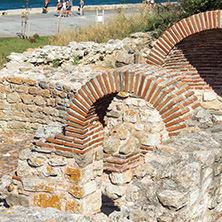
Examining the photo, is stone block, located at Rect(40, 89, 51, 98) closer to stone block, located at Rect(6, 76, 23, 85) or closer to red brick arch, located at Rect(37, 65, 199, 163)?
stone block, located at Rect(6, 76, 23, 85)

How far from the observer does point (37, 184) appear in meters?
5.05

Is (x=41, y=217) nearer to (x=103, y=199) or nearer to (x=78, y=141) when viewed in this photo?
(x=78, y=141)

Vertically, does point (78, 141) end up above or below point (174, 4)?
below

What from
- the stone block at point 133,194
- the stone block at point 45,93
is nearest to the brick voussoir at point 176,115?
the stone block at point 133,194

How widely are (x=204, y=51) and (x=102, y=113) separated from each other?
369 cm

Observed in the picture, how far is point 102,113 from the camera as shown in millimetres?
5820

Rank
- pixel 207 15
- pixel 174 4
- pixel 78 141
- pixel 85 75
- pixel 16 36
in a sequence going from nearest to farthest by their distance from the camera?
pixel 78 141, pixel 207 15, pixel 85 75, pixel 174 4, pixel 16 36

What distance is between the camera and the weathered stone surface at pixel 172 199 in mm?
3512

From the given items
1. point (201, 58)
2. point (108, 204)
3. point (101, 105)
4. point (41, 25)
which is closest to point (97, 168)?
point (101, 105)

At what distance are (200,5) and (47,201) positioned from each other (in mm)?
7697

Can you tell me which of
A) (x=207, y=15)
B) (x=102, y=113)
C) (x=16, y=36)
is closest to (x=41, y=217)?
(x=102, y=113)

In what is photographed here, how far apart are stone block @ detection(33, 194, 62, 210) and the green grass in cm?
788

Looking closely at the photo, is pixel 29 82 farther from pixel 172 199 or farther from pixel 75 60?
pixel 172 199

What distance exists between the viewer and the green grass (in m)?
13.0
